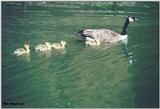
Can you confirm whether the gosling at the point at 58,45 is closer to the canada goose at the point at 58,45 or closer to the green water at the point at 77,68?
the canada goose at the point at 58,45

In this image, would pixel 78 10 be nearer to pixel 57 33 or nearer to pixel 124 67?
pixel 57 33

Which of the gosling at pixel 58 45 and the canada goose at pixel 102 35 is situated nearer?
the gosling at pixel 58 45

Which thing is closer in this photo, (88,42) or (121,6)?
(88,42)

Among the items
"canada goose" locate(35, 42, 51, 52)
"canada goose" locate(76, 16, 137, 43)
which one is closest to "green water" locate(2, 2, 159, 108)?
"canada goose" locate(35, 42, 51, 52)

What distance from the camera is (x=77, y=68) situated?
1060 cm

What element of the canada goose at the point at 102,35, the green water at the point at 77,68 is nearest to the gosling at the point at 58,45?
the green water at the point at 77,68

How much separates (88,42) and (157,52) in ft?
6.70

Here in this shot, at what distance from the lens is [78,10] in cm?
1759

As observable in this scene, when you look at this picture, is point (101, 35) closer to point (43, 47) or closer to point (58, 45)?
point (58, 45)

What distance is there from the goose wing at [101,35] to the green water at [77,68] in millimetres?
344

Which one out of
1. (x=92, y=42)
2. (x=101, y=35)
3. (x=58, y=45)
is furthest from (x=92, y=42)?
(x=58, y=45)

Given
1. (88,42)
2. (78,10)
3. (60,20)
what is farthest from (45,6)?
(88,42)

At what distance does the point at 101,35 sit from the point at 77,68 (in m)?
3.08

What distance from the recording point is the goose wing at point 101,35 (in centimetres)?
1330
